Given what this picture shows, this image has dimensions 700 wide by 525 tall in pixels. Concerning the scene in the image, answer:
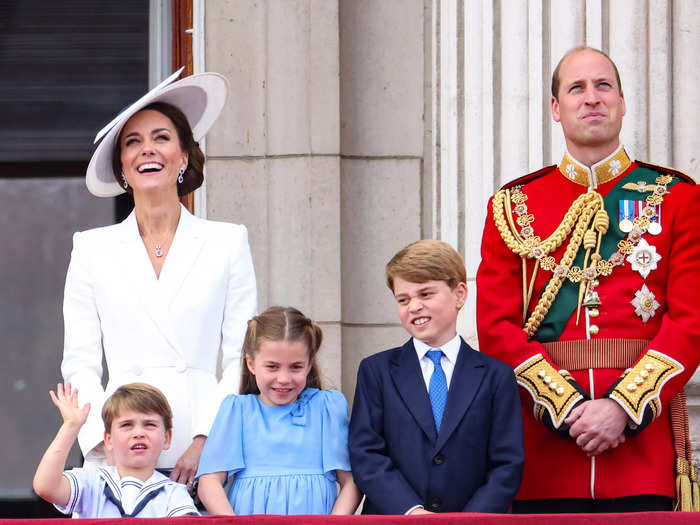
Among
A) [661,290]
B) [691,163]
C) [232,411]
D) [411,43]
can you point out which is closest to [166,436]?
[232,411]

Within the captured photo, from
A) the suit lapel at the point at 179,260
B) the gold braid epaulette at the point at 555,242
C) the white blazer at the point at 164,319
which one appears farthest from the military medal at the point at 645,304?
the suit lapel at the point at 179,260

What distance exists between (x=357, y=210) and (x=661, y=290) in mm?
2352

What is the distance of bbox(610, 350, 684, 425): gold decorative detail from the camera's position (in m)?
3.47

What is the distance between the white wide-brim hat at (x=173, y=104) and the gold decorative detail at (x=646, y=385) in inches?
59.6

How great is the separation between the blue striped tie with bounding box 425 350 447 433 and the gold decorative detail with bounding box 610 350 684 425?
450 mm

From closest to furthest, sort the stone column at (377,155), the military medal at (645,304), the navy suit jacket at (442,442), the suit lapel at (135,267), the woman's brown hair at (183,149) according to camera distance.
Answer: the navy suit jacket at (442,442) < the military medal at (645,304) < the suit lapel at (135,267) < the woman's brown hair at (183,149) < the stone column at (377,155)

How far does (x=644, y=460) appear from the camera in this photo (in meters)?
3.58

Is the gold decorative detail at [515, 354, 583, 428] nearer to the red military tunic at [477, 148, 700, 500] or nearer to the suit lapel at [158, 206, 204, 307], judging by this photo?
the red military tunic at [477, 148, 700, 500]

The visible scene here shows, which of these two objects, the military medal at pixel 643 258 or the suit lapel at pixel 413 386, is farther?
the military medal at pixel 643 258

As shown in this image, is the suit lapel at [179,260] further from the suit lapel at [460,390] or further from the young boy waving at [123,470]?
the suit lapel at [460,390]

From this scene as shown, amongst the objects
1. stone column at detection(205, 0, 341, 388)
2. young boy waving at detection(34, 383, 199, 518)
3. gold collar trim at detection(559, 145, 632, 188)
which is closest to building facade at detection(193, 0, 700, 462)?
stone column at detection(205, 0, 341, 388)

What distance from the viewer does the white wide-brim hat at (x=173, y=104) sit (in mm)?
3814

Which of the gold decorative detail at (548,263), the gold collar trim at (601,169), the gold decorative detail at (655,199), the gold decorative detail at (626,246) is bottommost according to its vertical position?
the gold decorative detail at (548,263)

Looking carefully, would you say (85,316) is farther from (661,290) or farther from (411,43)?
(411,43)
